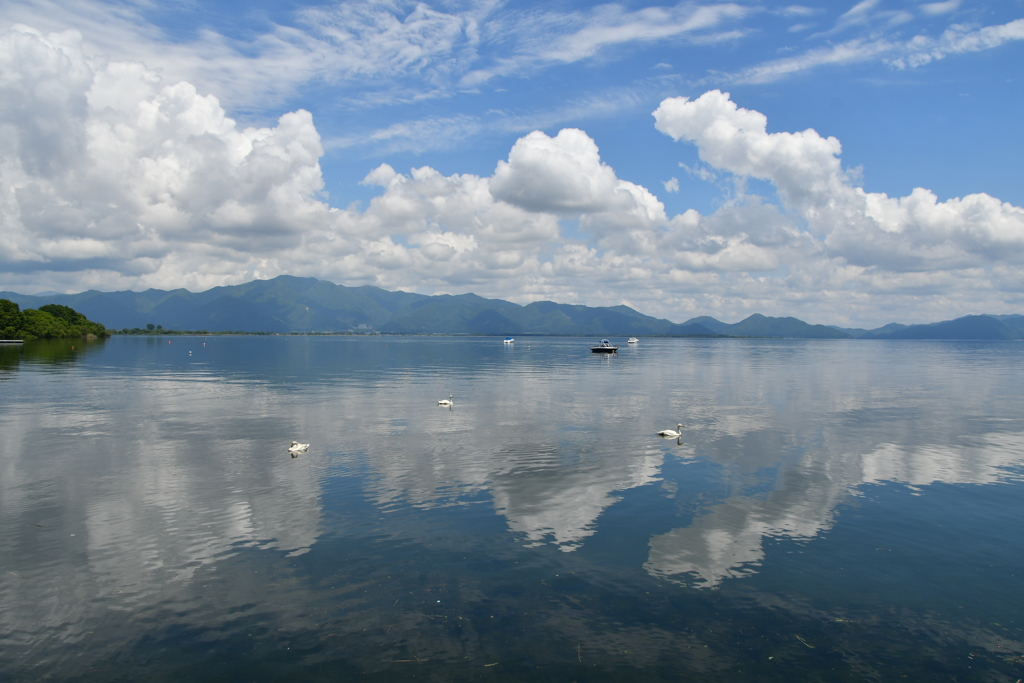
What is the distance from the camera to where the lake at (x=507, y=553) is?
15.4m

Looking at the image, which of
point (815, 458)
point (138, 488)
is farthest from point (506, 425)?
point (138, 488)

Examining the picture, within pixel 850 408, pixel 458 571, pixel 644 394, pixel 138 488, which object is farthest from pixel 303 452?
pixel 850 408

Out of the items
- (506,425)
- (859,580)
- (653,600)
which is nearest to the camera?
(653,600)

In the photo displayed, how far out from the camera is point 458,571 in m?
20.3

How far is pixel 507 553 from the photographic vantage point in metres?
21.9

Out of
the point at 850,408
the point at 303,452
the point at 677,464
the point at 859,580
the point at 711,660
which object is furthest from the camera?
the point at 850,408

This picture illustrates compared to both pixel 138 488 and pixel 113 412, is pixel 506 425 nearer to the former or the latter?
pixel 138 488

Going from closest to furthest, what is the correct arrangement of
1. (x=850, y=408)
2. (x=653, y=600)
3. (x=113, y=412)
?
(x=653, y=600) → (x=113, y=412) → (x=850, y=408)

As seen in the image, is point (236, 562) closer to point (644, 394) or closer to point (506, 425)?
point (506, 425)

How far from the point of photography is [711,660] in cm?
1523

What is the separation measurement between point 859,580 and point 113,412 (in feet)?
203

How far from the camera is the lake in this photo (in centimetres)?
1538

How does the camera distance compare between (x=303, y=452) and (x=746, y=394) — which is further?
(x=746, y=394)

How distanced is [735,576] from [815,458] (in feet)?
72.0
